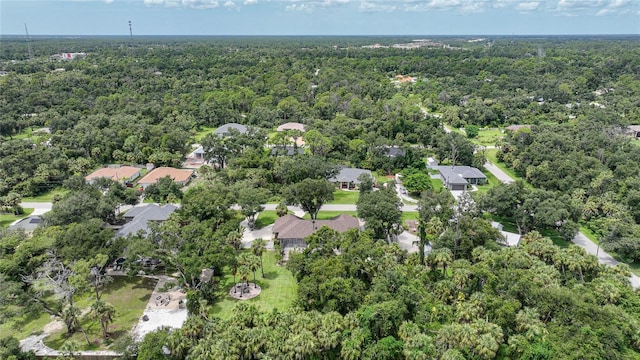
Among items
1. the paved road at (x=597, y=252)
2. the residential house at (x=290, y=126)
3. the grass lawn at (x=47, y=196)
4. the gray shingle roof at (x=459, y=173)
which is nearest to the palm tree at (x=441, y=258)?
the paved road at (x=597, y=252)

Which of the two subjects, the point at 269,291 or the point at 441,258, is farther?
the point at 269,291

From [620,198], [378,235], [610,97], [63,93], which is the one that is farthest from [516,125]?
[63,93]

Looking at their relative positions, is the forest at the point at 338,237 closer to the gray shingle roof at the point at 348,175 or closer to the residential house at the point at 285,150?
the residential house at the point at 285,150

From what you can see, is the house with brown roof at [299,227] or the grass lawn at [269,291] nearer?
the grass lawn at [269,291]

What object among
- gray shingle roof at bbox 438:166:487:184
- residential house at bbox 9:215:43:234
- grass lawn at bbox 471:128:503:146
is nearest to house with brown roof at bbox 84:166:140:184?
residential house at bbox 9:215:43:234

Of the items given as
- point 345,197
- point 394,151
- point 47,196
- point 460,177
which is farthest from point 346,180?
point 47,196

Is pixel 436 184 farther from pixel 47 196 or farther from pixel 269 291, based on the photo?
pixel 47 196
